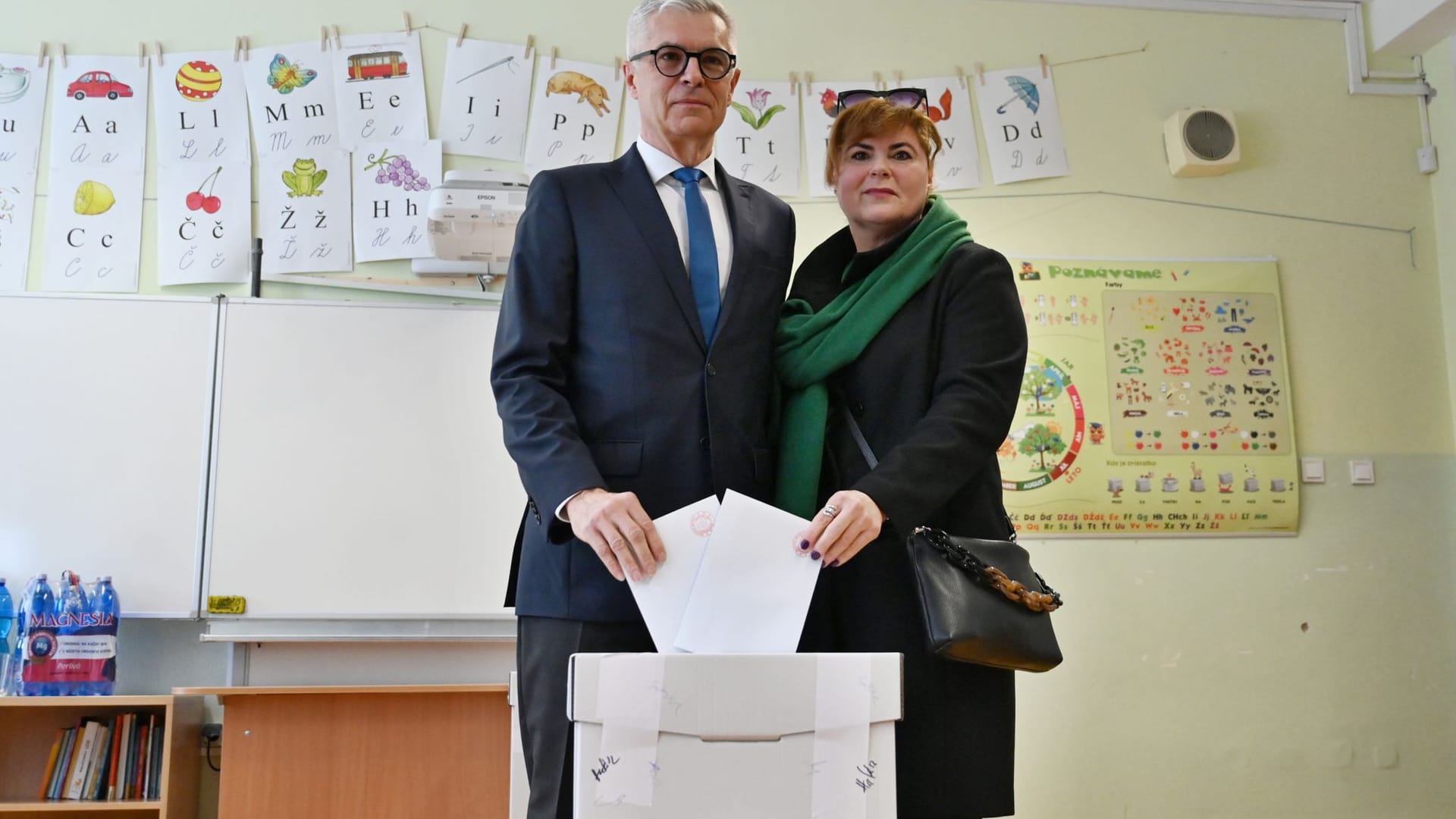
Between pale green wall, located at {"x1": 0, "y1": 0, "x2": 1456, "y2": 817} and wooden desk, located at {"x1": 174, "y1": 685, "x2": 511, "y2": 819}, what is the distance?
20.7 inches

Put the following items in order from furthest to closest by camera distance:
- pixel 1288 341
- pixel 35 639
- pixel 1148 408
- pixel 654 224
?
pixel 1288 341
pixel 1148 408
pixel 35 639
pixel 654 224

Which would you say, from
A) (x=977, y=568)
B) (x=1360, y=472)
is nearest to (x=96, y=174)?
(x=977, y=568)

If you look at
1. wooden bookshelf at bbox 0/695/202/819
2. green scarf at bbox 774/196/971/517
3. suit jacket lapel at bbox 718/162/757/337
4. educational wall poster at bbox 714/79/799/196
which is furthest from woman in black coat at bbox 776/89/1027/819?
wooden bookshelf at bbox 0/695/202/819

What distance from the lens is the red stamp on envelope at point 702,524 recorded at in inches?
44.8

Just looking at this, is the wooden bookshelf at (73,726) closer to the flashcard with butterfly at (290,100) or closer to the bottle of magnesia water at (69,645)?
the bottle of magnesia water at (69,645)

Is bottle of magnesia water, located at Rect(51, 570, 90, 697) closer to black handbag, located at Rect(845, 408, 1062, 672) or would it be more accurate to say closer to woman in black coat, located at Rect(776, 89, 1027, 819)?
woman in black coat, located at Rect(776, 89, 1027, 819)

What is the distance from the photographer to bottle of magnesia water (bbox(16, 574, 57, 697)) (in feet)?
8.84

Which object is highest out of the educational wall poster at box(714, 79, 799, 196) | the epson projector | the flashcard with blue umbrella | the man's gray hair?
the flashcard with blue umbrella

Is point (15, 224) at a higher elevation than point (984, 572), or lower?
higher

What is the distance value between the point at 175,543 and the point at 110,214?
991 millimetres

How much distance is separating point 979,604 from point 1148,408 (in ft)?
7.46

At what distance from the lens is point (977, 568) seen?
1309mm

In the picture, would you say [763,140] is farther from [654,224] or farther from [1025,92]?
[654,224]

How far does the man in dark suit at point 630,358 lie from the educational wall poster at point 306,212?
1931 mm
